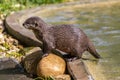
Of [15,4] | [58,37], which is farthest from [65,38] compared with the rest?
[15,4]

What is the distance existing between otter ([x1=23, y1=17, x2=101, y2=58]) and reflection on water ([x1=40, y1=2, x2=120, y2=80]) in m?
0.39

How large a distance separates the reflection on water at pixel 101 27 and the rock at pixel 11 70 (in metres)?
1.00

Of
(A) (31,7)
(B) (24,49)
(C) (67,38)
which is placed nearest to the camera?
(C) (67,38)

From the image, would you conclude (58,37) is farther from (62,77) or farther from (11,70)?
(11,70)

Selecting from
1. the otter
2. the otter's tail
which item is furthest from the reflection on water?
the otter

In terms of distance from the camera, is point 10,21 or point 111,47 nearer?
point 111,47

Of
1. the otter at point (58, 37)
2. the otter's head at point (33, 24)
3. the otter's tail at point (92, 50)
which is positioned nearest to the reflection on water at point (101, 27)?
the otter's tail at point (92, 50)

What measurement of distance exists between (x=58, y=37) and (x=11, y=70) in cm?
87

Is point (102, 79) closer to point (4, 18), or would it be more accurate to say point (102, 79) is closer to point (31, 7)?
point (4, 18)

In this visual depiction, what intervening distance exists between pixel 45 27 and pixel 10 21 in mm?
2940

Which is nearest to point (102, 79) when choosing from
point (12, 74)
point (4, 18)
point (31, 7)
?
point (12, 74)

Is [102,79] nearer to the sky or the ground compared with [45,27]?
nearer to the ground

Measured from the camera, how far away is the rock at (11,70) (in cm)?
640

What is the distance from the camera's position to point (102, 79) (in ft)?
20.1
